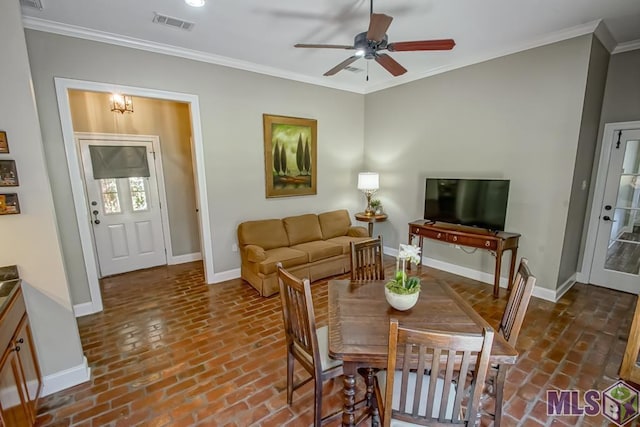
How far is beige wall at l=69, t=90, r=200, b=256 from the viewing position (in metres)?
3.88

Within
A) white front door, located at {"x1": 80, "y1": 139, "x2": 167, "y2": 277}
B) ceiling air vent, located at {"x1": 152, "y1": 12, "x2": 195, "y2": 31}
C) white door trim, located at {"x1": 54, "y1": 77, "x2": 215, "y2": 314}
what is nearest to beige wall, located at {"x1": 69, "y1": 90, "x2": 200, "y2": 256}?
white front door, located at {"x1": 80, "y1": 139, "x2": 167, "y2": 277}

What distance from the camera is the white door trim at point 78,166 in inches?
113

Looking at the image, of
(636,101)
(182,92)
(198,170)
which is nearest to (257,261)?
(198,170)

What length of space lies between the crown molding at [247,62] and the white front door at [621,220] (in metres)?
1.17

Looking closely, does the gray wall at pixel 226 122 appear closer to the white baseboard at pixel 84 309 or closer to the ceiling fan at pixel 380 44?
the white baseboard at pixel 84 309

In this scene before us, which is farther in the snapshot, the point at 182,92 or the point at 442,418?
the point at 182,92

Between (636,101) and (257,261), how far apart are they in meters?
4.82

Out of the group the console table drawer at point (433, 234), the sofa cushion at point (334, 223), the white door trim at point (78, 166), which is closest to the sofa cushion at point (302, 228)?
the sofa cushion at point (334, 223)

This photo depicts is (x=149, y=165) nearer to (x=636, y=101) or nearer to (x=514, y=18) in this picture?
(x=514, y=18)

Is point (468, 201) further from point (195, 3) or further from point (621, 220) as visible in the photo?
point (195, 3)

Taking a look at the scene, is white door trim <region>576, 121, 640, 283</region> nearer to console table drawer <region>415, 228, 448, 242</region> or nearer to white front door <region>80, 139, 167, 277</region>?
console table drawer <region>415, 228, 448, 242</region>

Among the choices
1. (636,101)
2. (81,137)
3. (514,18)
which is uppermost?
(514,18)

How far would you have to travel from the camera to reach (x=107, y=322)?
9.83 feet

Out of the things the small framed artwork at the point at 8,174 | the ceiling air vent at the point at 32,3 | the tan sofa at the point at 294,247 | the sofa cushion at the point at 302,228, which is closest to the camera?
the small framed artwork at the point at 8,174
